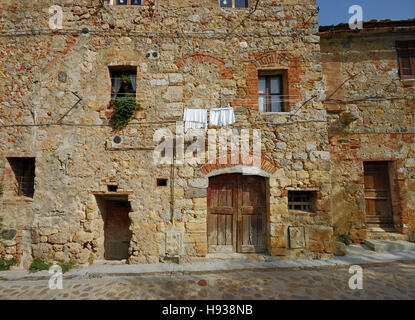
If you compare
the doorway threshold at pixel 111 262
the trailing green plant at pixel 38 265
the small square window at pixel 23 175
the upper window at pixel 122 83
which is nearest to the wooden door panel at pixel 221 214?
the doorway threshold at pixel 111 262

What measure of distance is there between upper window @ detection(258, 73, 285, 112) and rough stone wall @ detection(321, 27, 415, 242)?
1.69m

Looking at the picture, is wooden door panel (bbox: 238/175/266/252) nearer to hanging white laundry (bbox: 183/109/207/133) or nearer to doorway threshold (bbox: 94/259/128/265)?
hanging white laundry (bbox: 183/109/207/133)

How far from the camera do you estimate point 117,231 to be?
529 centimetres

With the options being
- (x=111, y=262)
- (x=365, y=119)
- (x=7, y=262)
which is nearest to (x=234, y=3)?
(x=365, y=119)

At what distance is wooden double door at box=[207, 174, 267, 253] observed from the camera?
5.02 metres

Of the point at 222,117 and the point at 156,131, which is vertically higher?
the point at 222,117

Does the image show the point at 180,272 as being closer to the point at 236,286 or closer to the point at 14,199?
the point at 236,286

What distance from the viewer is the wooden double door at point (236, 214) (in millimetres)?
5016

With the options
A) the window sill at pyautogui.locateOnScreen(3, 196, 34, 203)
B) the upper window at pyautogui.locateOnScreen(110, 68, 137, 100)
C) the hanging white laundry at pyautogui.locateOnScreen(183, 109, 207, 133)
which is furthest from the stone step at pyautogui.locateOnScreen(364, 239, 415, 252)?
the window sill at pyautogui.locateOnScreen(3, 196, 34, 203)

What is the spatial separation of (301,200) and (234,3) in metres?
5.72

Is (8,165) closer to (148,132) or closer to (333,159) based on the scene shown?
(148,132)

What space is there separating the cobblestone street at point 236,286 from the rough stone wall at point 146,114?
0.70 metres
